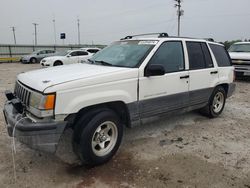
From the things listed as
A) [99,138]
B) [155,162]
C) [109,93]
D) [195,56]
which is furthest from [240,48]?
[99,138]

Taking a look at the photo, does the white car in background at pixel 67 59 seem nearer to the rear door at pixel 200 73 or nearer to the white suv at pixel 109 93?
the rear door at pixel 200 73

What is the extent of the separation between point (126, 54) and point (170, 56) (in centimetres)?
79

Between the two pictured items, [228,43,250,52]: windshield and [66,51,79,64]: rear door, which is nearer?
[228,43,250,52]: windshield

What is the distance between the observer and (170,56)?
13.8ft

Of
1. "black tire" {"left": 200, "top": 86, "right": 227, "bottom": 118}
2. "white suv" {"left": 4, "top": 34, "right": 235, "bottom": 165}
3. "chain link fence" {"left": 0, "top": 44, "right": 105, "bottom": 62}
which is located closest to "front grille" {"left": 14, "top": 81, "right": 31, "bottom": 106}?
"white suv" {"left": 4, "top": 34, "right": 235, "bottom": 165}

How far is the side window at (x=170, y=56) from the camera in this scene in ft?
13.1

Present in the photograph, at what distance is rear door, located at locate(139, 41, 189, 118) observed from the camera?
12.4 ft

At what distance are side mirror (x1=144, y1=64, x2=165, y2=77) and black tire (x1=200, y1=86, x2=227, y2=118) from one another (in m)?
2.13

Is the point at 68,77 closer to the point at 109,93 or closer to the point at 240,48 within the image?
the point at 109,93

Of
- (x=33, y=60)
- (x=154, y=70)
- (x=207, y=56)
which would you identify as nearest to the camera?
(x=154, y=70)

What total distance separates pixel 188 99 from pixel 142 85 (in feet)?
4.35

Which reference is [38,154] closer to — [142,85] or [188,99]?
[142,85]

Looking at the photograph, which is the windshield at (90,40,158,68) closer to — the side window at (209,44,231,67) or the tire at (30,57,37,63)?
the side window at (209,44,231,67)

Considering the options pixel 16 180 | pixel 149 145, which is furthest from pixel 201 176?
pixel 16 180
